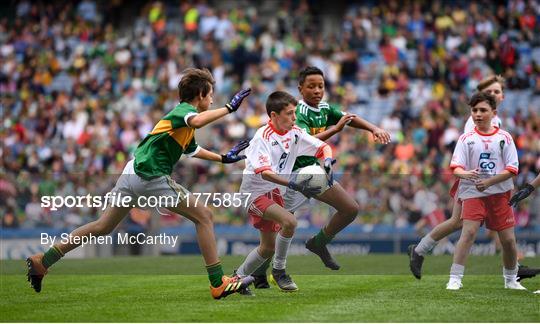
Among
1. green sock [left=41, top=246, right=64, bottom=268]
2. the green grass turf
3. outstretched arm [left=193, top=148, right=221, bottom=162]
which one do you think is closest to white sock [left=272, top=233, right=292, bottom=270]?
the green grass turf

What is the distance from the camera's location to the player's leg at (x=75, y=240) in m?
10.2

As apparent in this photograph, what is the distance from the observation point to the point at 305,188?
10.6m

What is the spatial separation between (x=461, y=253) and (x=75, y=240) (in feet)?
12.4

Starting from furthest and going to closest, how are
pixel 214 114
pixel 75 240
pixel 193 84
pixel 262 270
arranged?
pixel 262 270, pixel 75 240, pixel 193 84, pixel 214 114

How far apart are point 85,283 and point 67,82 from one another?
52.0 ft

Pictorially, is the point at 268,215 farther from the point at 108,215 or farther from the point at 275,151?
the point at 108,215

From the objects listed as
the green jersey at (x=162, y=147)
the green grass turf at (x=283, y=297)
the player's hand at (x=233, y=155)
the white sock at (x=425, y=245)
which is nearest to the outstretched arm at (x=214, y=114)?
the green jersey at (x=162, y=147)

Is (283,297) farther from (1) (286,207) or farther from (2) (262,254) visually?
(1) (286,207)

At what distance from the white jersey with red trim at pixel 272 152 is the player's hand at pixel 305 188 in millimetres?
197

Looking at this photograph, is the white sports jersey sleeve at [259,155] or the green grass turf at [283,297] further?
the white sports jersey sleeve at [259,155]

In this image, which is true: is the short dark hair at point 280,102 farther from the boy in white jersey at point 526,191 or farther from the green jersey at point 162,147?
the boy in white jersey at point 526,191

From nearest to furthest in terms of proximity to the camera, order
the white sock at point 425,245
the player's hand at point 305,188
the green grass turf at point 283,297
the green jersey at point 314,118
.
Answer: the green grass turf at point 283,297
the player's hand at point 305,188
the green jersey at point 314,118
the white sock at point 425,245

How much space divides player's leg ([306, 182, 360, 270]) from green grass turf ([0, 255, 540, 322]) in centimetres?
35

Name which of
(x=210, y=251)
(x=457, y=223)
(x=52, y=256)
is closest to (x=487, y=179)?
(x=457, y=223)
